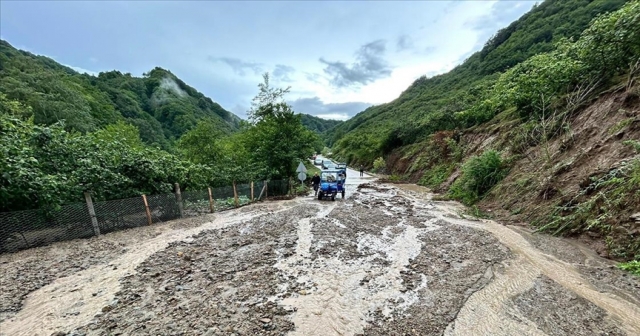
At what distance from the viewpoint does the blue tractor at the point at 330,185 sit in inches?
697

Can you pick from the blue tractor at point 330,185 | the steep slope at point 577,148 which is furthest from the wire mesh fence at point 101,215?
the steep slope at point 577,148

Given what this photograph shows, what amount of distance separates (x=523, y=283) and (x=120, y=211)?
41.5ft

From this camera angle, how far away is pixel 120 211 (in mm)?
10195

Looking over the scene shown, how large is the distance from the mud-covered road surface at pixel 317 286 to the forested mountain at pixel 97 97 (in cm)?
1691

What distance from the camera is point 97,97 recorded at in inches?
1843

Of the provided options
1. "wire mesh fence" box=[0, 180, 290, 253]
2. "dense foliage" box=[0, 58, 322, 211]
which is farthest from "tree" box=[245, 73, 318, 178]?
"wire mesh fence" box=[0, 180, 290, 253]

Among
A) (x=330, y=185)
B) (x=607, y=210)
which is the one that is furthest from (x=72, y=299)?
(x=330, y=185)

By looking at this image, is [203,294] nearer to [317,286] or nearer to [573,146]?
[317,286]

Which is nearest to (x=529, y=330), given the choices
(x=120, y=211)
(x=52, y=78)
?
(x=120, y=211)

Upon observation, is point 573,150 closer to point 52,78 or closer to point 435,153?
point 435,153

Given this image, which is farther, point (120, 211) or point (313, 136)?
point (313, 136)

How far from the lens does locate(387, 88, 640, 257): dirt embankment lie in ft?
24.9

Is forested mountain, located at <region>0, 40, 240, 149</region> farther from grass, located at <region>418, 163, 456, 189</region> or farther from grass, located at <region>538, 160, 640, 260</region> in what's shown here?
grass, located at <region>418, 163, 456, 189</region>

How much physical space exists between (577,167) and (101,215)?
17183mm
